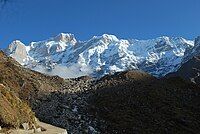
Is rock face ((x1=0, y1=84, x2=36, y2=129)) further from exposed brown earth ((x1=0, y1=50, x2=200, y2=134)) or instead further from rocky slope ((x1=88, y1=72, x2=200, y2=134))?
rocky slope ((x1=88, y1=72, x2=200, y2=134))

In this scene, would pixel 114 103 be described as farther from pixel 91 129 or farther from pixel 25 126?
pixel 25 126

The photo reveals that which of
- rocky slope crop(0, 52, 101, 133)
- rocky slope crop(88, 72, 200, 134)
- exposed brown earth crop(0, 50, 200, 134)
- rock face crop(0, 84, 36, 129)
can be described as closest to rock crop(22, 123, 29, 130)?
rock face crop(0, 84, 36, 129)

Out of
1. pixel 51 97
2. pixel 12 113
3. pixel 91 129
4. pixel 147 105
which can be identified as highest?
pixel 147 105

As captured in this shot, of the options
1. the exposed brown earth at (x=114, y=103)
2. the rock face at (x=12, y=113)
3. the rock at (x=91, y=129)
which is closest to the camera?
the rock face at (x=12, y=113)

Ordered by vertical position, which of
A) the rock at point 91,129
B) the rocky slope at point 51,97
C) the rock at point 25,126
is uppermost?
the rocky slope at point 51,97

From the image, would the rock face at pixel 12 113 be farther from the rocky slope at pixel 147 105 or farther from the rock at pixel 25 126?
the rocky slope at pixel 147 105

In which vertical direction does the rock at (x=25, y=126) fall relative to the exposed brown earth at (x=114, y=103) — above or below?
below

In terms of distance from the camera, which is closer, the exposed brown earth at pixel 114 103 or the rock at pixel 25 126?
the rock at pixel 25 126

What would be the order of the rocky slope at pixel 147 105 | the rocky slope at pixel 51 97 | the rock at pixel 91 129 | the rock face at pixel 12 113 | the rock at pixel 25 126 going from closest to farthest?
the rock face at pixel 12 113 → the rock at pixel 25 126 → the rock at pixel 91 129 → the rocky slope at pixel 51 97 → the rocky slope at pixel 147 105

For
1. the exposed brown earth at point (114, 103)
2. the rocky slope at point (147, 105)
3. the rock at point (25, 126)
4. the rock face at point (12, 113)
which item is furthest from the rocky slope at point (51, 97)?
the rock at point (25, 126)

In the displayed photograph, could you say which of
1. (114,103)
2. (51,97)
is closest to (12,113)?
(114,103)

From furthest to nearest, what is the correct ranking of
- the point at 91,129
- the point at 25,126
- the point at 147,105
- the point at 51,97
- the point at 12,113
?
the point at 51,97 → the point at 147,105 → the point at 91,129 → the point at 25,126 → the point at 12,113

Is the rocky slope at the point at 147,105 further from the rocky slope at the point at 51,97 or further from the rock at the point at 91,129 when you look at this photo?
the rocky slope at the point at 51,97

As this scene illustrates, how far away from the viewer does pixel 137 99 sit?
46.7m
